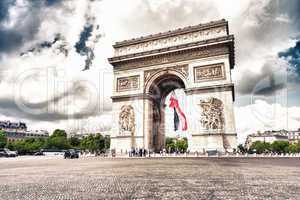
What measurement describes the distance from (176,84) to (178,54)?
14.0 feet

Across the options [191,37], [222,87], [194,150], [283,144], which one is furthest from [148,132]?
[283,144]

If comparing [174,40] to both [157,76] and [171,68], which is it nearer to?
[171,68]

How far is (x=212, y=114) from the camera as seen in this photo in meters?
22.1

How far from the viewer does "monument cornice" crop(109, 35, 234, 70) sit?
23297 mm

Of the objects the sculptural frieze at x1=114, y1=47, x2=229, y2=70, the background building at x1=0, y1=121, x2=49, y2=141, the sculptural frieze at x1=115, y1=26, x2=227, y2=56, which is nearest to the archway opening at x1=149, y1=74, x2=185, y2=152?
the sculptural frieze at x1=114, y1=47, x2=229, y2=70

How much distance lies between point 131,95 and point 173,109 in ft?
16.1

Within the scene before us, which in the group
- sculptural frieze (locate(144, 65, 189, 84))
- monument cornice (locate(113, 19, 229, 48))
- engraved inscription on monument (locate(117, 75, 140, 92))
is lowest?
engraved inscription on monument (locate(117, 75, 140, 92))

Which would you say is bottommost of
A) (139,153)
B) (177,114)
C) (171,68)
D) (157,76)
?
(139,153)

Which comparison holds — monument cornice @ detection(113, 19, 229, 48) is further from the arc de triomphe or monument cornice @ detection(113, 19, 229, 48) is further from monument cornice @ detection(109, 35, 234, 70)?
monument cornice @ detection(109, 35, 234, 70)

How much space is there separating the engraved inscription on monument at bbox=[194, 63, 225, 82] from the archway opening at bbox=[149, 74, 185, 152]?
2.48 m

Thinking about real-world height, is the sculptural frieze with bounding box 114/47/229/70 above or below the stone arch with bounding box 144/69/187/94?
above

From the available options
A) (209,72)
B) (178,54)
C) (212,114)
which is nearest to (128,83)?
(178,54)

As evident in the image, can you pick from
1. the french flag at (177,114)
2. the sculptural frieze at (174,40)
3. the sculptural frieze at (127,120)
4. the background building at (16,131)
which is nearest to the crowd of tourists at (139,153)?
the sculptural frieze at (127,120)

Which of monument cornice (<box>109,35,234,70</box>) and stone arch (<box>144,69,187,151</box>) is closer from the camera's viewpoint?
monument cornice (<box>109,35,234,70</box>)
